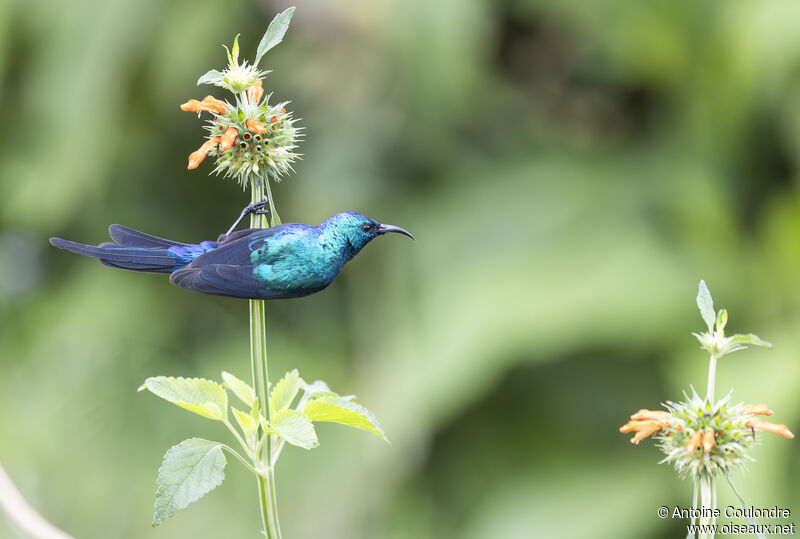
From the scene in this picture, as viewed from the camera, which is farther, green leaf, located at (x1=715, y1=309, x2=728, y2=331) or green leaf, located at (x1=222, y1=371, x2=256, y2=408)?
green leaf, located at (x1=222, y1=371, x2=256, y2=408)

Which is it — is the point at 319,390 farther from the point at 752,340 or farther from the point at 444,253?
the point at 444,253

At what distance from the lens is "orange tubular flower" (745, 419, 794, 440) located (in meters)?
0.35

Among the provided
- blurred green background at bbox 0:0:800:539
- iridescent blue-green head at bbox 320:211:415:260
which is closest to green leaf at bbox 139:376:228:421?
iridescent blue-green head at bbox 320:211:415:260

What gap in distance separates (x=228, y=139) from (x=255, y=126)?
0.01 metres

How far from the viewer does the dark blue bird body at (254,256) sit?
0.34 metres

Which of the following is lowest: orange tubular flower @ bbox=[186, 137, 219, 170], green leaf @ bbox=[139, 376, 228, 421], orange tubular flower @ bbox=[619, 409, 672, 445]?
green leaf @ bbox=[139, 376, 228, 421]

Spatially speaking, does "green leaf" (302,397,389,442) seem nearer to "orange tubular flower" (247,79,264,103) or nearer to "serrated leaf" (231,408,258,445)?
"serrated leaf" (231,408,258,445)

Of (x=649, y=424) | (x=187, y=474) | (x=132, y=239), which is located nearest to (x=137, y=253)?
(x=132, y=239)

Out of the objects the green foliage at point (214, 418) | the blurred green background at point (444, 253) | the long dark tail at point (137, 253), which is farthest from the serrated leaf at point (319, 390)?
the blurred green background at point (444, 253)

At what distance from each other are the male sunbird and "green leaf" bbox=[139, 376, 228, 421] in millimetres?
68

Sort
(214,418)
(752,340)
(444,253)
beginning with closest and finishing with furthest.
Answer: (752,340) → (214,418) → (444,253)

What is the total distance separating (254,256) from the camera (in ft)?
1.17

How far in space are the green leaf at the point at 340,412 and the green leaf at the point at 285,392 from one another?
23 mm

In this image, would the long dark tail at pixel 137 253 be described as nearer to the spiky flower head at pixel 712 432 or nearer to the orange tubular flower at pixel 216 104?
the orange tubular flower at pixel 216 104
